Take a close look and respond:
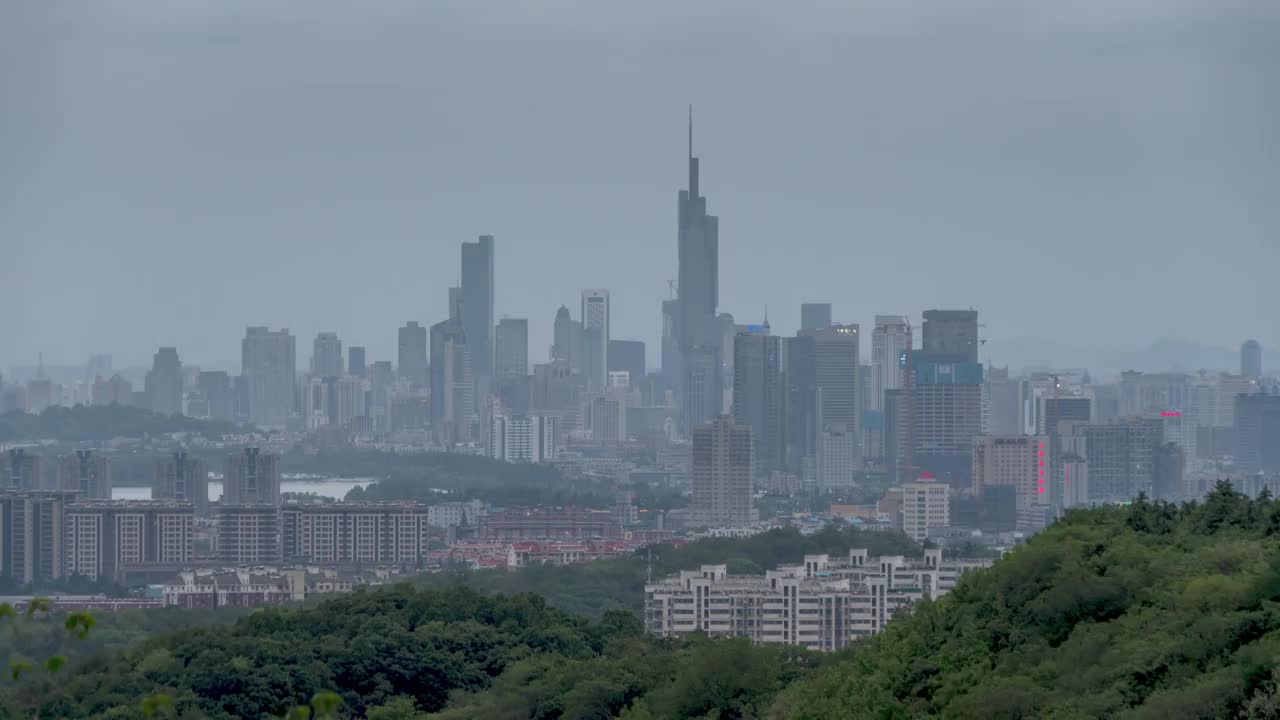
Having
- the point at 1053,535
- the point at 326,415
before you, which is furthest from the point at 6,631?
the point at 326,415

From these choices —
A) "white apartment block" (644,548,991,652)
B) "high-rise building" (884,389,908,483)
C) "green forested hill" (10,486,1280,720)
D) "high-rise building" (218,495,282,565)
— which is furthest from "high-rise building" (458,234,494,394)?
"green forested hill" (10,486,1280,720)

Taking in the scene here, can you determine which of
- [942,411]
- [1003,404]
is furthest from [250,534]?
[1003,404]

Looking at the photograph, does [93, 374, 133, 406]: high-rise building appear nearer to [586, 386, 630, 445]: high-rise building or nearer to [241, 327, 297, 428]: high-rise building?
[241, 327, 297, 428]: high-rise building

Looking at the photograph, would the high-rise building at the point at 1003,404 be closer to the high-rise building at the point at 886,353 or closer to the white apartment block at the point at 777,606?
the high-rise building at the point at 886,353

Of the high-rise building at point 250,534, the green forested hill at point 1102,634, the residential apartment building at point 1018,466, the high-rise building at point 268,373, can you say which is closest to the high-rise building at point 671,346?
the high-rise building at point 268,373

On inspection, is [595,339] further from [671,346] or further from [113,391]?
[113,391]

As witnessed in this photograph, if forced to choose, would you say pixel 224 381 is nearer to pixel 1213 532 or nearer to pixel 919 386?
pixel 919 386

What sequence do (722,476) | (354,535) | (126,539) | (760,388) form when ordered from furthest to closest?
(760,388), (722,476), (354,535), (126,539)

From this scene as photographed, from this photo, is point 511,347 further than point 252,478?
Yes
